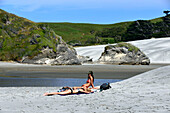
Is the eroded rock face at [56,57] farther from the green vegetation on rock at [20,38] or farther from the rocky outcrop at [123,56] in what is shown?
the rocky outcrop at [123,56]

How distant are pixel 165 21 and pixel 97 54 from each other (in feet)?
95.2

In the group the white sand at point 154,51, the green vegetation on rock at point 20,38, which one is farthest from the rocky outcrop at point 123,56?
the white sand at point 154,51

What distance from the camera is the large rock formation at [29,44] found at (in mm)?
35312

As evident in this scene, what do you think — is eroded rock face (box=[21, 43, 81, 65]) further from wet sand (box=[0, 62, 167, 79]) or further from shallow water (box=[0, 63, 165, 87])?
shallow water (box=[0, 63, 165, 87])

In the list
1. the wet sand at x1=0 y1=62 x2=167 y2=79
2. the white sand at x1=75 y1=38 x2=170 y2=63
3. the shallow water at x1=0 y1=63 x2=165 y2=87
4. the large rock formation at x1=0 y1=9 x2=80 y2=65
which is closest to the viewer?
the shallow water at x1=0 y1=63 x2=165 y2=87

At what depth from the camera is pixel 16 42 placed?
37.3 meters

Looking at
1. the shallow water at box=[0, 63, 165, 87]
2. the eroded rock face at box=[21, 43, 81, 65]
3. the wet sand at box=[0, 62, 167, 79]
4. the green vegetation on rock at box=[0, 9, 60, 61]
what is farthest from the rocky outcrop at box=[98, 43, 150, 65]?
the shallow water at box=[0, 63, 165, 87]

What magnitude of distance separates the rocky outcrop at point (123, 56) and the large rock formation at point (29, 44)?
5.62m

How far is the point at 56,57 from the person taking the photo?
37.0 meters

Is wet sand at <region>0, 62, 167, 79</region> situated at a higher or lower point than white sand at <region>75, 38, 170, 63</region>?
lower

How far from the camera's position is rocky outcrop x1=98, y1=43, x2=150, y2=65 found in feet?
137

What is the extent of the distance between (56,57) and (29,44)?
12.4 ft

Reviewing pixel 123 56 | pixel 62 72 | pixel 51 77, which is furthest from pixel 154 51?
pixel 51 77

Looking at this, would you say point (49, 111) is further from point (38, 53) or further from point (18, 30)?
point (18, 30)
